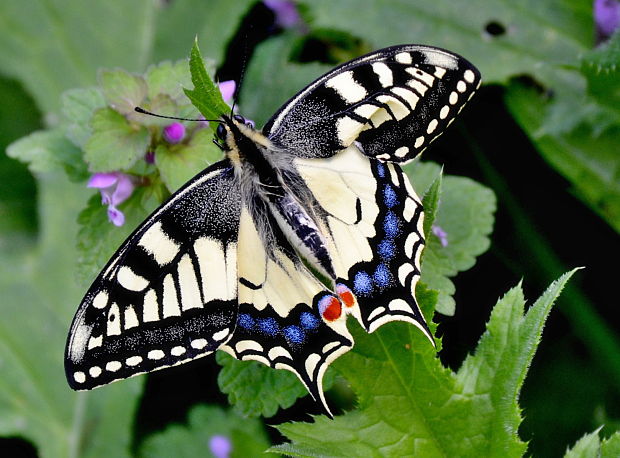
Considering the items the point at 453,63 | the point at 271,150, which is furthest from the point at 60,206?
the point at 453,63

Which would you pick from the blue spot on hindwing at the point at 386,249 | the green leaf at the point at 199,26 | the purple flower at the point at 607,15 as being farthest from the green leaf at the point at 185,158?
the purple flower at the point at 607,15

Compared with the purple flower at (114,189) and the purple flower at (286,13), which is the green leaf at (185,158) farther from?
the purple flower at (286,13)

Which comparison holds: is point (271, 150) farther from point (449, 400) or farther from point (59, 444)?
point (59, 444)

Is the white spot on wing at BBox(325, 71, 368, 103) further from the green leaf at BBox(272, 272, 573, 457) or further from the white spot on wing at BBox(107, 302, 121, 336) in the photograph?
the white spot on wing at BBox(107, 302, 121, 336)

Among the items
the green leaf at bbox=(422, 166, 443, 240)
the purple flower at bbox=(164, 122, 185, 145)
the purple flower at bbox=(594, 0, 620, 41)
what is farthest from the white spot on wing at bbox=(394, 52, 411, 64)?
the purple flower at bbox=(594, 0, 620, 41)

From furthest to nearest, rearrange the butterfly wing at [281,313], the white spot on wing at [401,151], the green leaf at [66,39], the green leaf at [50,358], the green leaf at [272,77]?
the green leaf at [66,39], the green leaf at [50,358], the green leaf at [272,77], the white spot on wing at [401,151], the butterfly wing at [281,313]

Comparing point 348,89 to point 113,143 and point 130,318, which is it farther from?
point 130,318
